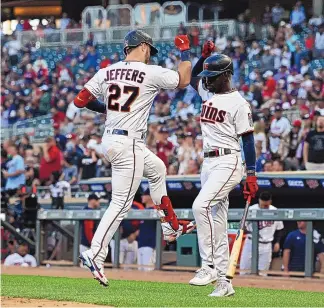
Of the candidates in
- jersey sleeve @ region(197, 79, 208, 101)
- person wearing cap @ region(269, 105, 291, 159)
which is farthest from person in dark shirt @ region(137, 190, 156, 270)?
jersey sleeve @ region(197, 79, 208, 101)

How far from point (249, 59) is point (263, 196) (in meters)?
11.9

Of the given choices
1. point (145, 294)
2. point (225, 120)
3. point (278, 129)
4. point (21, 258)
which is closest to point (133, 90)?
point (225, 120)

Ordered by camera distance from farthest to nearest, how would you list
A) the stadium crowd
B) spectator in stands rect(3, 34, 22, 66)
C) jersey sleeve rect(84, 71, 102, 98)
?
spectator in stands rect(3, 34, 22, 66) < the stadium crowd < jersey sleeve rect(84, 71, 102, 98)

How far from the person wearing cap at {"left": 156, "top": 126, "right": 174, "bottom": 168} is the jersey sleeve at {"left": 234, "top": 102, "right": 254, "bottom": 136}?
350 inches

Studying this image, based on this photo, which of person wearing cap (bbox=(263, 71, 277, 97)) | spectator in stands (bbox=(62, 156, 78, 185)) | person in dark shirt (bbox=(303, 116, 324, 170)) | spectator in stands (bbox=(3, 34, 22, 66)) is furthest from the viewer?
spectator in stands (bbox=(3, 34, 22, 66))

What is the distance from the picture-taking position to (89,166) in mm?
18984

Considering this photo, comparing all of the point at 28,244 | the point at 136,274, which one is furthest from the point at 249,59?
the point at 136,274

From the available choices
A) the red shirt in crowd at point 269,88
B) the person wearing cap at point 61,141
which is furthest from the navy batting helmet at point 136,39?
the person wearing cap at point 61,141

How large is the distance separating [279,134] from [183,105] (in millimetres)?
5538

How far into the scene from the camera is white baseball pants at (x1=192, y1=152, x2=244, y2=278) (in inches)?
348

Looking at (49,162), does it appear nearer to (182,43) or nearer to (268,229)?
(268,229)

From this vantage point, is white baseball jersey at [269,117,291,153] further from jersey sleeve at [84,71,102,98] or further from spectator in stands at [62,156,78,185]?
jersey sleeve at [84,71,102,98]

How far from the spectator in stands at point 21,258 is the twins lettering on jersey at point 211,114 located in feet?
21.8

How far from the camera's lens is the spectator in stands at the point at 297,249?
12216mm
